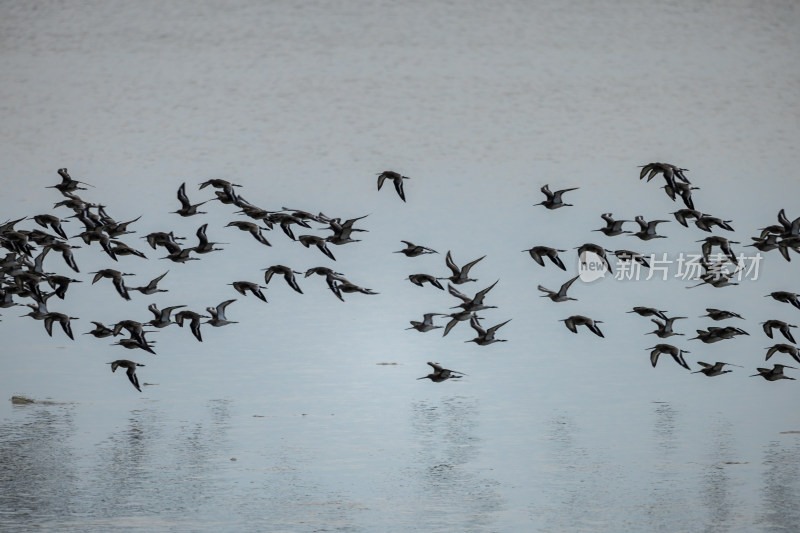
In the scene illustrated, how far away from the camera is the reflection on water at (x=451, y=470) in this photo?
2936cm

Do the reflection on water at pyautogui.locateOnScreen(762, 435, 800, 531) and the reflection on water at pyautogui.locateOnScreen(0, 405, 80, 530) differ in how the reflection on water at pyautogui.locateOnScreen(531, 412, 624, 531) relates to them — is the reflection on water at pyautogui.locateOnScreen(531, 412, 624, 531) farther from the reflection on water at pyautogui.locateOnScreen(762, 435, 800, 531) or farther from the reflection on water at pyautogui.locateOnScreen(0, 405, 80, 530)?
the reflection on water at pyautogui.locateOnScreen(0, 405, 80, 530)

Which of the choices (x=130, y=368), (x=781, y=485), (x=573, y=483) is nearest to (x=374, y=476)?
(x=573, y=483)

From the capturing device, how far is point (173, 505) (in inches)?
1177

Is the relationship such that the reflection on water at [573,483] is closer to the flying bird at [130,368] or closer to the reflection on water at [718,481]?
Answer: the reflection on water at [718,481]

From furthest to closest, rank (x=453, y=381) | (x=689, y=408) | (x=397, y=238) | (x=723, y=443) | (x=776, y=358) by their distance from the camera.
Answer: (x=397, y=238) → (x=776, y=358) → (x=453, y=381) → (x=689, y=408) → (x=723, y=443)

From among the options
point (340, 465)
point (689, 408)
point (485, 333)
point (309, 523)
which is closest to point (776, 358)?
point (689, 408)

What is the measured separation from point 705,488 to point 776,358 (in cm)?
1399

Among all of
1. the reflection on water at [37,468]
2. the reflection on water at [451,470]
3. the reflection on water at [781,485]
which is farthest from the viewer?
the reflection on water at [37,468]

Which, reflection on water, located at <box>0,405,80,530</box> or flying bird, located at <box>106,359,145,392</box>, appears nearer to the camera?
reflection on water, located at <box>0,405,80,530</box>

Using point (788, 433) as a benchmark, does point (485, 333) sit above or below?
above

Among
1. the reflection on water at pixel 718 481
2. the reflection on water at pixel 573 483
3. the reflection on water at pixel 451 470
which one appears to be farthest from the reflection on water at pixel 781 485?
the reflection on water at pixel 451 470

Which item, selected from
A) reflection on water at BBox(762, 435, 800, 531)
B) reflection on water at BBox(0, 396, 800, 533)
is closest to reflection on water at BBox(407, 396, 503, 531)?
reflection on water at BBox(0, 396, 800, 533)

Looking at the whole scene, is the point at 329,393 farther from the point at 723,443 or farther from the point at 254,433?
the point at 723,443

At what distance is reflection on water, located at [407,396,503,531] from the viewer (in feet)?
96.3
